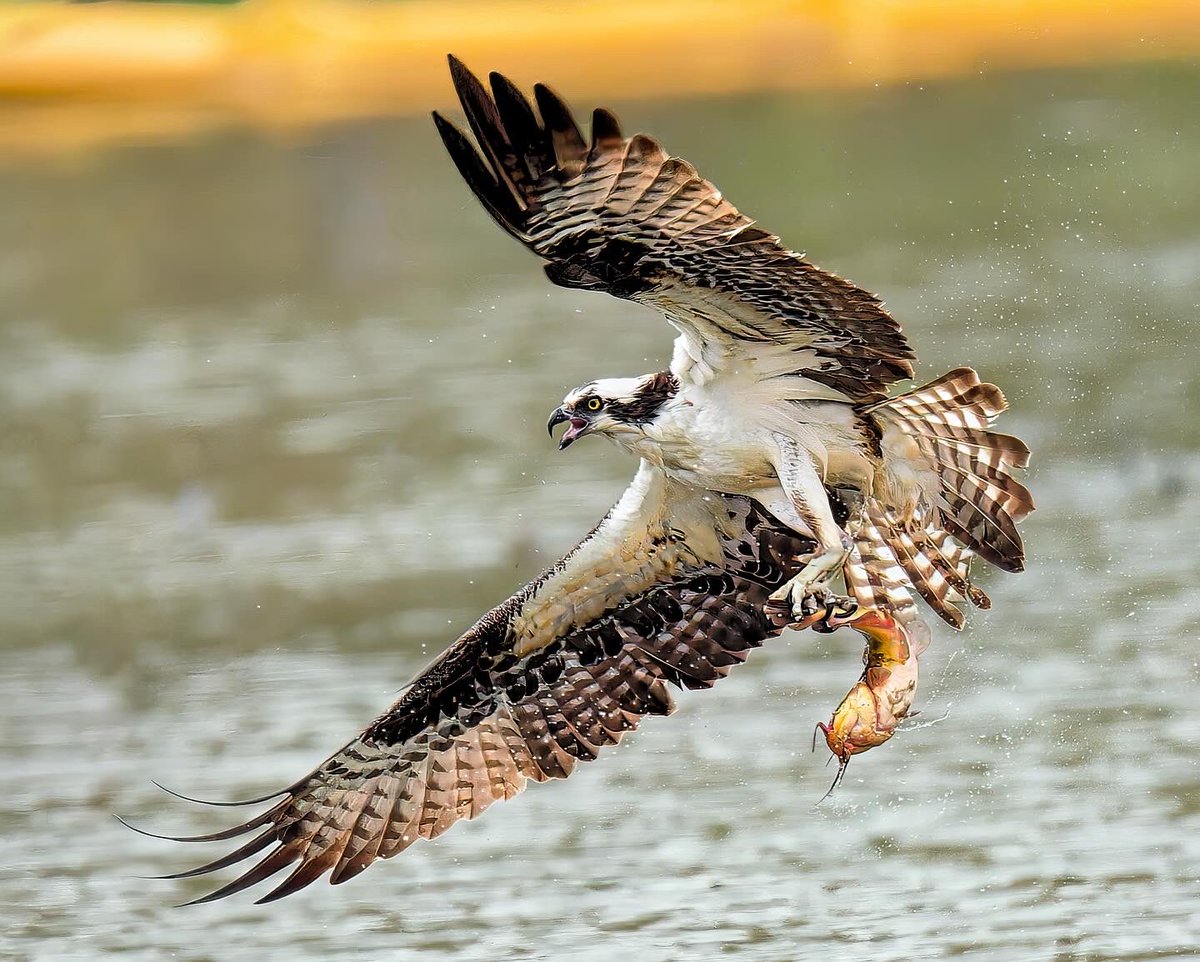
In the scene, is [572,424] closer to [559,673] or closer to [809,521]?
[809,521]

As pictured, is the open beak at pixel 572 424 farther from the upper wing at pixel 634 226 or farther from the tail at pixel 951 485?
the tail at pixel 951 485

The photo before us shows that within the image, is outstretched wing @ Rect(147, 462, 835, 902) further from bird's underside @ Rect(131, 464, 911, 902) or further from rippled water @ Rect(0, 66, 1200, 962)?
rippled water @ Rect(0, 66, 1200, 962)

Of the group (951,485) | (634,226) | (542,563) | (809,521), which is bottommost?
(809,521)

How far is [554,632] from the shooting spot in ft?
25.6

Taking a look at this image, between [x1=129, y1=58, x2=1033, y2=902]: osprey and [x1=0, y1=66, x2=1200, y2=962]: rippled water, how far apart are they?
27.0 inches

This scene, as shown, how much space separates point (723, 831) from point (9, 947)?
268 cm

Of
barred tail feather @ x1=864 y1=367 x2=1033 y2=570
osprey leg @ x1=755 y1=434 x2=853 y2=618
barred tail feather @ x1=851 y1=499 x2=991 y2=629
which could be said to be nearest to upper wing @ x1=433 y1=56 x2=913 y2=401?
osprey leg @ x1=755 y1=434 x2=853 y2=618

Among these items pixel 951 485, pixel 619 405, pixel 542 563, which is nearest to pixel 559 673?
pixel 619 405

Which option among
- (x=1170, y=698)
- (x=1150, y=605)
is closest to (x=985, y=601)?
(x=1170, y=698)

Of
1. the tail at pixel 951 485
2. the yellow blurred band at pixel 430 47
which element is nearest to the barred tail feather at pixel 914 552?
the tail at pixel 951 485

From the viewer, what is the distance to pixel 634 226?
6.08 m

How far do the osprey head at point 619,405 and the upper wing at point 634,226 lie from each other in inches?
13.4

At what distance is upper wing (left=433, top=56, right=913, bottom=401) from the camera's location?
232 inches

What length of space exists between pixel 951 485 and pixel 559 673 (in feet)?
4.95
